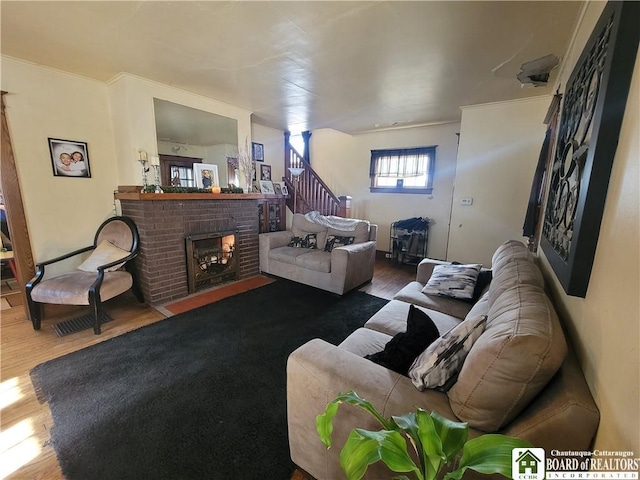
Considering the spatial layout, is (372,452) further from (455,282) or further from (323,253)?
(323,253)

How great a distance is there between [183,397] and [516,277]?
2.10 metres

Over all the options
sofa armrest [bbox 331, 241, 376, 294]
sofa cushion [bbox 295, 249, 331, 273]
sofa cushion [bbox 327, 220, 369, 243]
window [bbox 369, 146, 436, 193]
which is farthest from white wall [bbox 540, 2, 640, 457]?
window [bbox 369, 146, 436, 193]

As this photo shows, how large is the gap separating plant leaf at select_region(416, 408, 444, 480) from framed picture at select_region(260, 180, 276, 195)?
4011 mm

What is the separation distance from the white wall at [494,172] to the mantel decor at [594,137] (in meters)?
2.33

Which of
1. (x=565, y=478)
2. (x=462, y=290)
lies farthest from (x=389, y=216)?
(x=565, y=478)

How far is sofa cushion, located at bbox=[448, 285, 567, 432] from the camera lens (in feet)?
2.55

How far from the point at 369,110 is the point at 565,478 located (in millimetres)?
3936

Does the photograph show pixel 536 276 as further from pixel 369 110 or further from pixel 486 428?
pixel 369 110

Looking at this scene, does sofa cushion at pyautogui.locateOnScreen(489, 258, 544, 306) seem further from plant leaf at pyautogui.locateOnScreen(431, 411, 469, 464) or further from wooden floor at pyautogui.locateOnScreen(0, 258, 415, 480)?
wooden floor at pyautogui.locateOnScreen(0, 258, 415, 480)

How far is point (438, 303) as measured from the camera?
215 centimetres

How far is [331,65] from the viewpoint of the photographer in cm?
244

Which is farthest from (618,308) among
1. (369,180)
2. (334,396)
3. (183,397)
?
(369,180)

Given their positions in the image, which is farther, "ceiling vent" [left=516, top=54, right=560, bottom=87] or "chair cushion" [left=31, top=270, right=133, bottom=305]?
"chair cushion" [left=31, top=270, right=133, bottom=305]

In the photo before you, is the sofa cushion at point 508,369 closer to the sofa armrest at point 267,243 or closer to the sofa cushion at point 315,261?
the sofa cushion at point 315,261
